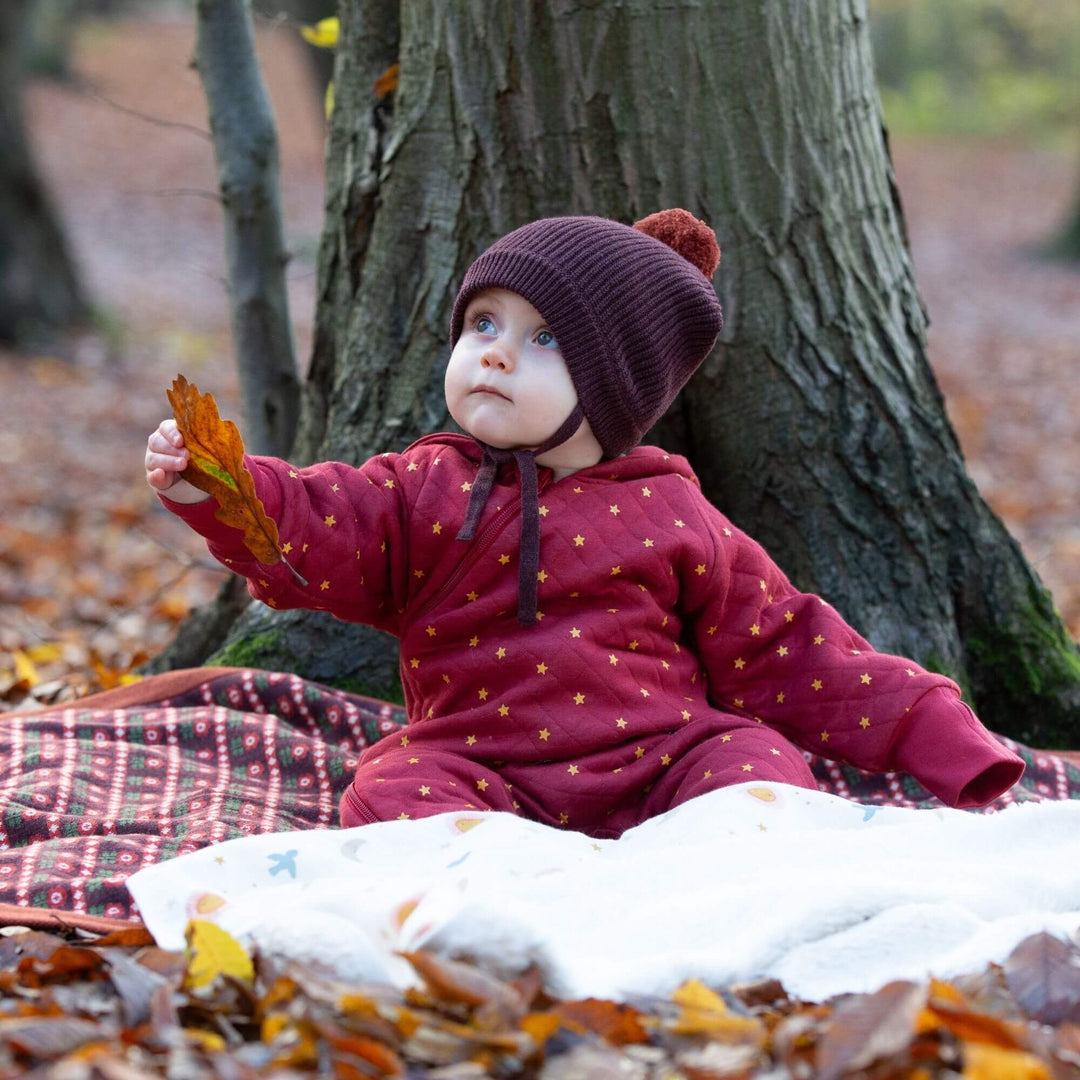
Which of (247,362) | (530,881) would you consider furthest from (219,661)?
(530,881)

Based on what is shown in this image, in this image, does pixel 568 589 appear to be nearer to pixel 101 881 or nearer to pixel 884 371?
pixel 101 881

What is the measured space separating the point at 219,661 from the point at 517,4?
1.76m

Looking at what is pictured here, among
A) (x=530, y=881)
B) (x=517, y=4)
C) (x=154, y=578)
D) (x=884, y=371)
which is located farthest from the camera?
(x=154, y=578)

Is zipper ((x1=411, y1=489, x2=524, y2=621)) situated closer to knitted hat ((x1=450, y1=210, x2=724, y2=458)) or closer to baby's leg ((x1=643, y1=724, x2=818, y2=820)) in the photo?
knitted hat ((x1=450, y1=210, x2=724, y2=458))

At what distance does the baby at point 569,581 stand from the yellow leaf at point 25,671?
1.55 meters

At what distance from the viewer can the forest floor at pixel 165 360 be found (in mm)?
4762

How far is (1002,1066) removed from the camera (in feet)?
5.04

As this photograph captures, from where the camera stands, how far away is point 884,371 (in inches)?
126

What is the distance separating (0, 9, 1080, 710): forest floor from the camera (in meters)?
4.76

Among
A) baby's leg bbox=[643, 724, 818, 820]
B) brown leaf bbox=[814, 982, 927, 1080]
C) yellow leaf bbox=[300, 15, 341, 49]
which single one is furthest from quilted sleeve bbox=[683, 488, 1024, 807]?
yellow leaf bbox=[300, 15, 341, 49]

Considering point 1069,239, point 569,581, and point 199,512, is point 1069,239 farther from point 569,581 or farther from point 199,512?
point 199,512

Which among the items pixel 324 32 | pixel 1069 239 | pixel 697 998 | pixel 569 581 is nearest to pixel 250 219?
pixel 324 32

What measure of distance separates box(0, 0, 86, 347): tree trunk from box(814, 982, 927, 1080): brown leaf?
340 inches

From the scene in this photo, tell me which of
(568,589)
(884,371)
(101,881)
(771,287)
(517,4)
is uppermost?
(517,4)
